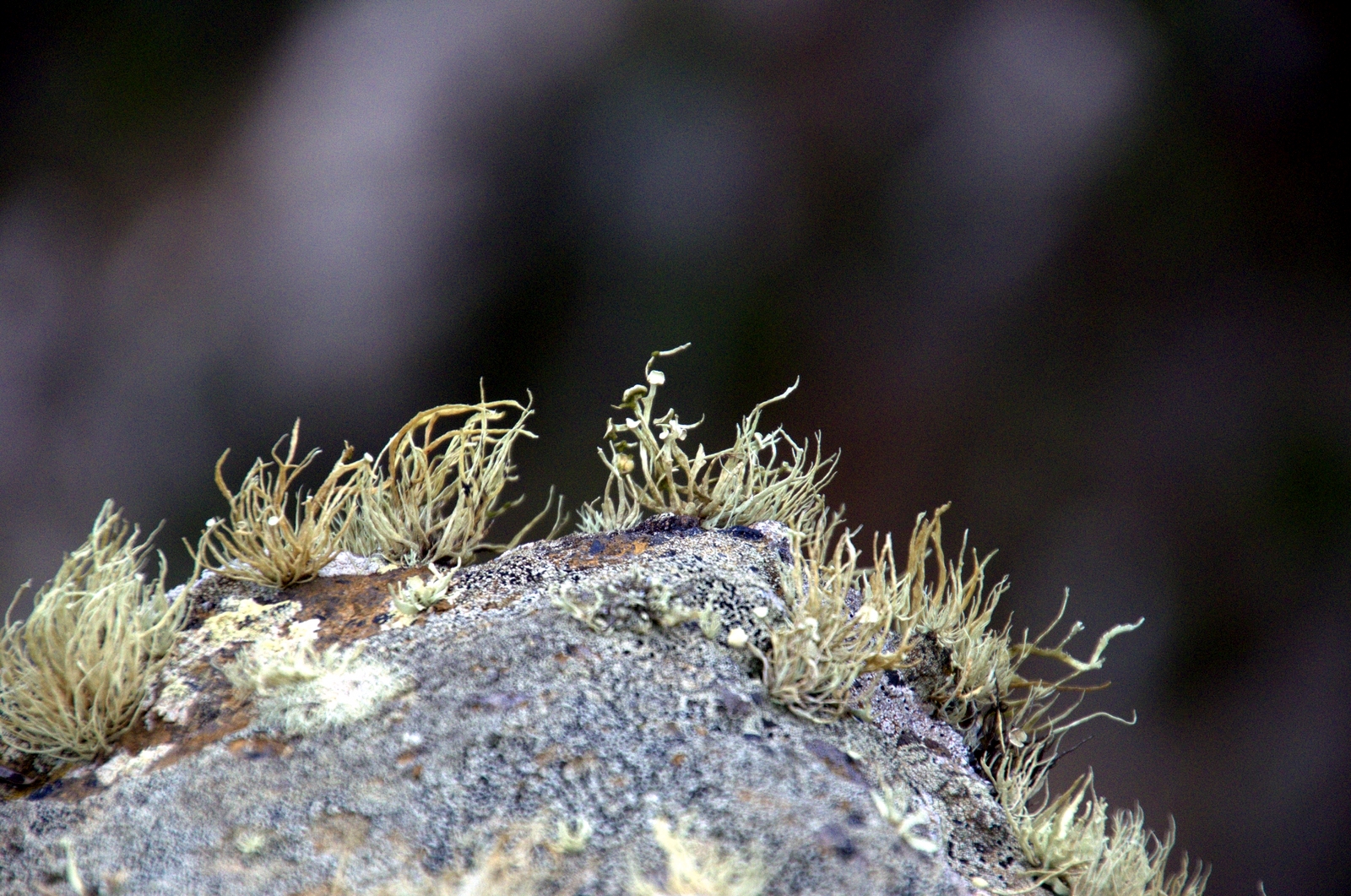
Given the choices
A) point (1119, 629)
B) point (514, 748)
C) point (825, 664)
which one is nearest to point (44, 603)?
point (514, 748)

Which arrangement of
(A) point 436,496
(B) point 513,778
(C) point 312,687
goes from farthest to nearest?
(A) point 436,496, (C) point 312,687, (B) point 513,778

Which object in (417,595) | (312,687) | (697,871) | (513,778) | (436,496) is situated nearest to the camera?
(697,871)

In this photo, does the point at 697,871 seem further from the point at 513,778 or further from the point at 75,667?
the point at 75,667

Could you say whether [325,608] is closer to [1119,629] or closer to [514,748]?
[514,748]

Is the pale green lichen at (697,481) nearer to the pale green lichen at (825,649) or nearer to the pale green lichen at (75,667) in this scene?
the pale green lichen at (825,649)

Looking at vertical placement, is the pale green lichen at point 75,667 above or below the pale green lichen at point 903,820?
below

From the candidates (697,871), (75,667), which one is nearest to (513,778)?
(697,871)

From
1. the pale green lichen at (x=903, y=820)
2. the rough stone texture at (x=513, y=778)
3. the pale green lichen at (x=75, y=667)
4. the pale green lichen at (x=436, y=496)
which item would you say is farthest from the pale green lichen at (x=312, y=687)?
the pale green lichen at (x=903, y=820)
